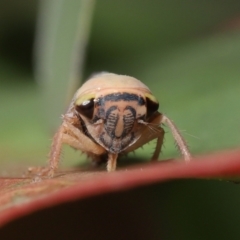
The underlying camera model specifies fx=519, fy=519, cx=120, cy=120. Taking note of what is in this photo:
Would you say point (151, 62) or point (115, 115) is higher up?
point (115, 115)

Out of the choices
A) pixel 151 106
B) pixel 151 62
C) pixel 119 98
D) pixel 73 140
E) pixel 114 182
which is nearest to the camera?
pixel 114 182

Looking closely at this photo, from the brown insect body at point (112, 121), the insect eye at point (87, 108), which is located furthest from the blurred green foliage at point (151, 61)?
the insect eye at point (87, 108)

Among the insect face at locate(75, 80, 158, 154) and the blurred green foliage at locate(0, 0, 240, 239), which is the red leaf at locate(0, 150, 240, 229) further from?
the blurred green foliage at locate(0, 0, 240, 239)

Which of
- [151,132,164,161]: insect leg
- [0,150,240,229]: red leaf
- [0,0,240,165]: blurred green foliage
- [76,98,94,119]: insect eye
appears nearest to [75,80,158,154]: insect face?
[76,98,94,119]: insect eye

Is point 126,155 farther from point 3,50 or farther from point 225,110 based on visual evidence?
point 3,50

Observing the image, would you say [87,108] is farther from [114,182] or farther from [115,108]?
[114,182]

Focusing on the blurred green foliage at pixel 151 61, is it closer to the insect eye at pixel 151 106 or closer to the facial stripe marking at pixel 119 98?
the insect eye at pixel 151 106

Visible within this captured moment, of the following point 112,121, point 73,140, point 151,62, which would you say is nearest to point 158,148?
point 112,121

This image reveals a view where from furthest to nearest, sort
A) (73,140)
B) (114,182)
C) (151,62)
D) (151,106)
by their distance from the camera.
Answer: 1. (151,62)
2. (73,140)
3. (151,106)
4. (114,182)
